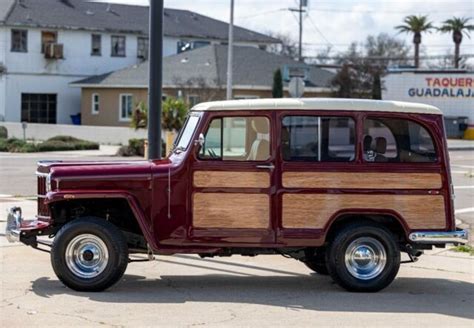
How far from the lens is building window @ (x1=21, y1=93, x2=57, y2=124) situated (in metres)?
58.6

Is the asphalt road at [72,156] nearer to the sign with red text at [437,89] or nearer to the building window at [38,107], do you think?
the sign with red text at [437,89]

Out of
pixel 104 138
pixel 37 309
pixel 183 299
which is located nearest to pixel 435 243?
pixel 183 299

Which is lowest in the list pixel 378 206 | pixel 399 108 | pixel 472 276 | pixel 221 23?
pixel 472 276

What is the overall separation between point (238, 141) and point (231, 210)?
0.79 meters

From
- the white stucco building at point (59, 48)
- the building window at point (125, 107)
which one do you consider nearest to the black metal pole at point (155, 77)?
the building window at point (125, 107)

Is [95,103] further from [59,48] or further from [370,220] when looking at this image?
[370,220]

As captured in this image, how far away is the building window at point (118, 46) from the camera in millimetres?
61312

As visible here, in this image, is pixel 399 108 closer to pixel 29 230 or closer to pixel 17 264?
pixel 29 230

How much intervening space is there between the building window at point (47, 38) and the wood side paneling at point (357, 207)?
50748mm

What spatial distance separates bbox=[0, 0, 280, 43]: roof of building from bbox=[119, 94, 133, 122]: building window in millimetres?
4919

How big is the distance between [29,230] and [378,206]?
3673mm

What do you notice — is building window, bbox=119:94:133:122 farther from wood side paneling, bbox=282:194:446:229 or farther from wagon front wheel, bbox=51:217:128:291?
wood side paneling, bbox=282:194:446:229

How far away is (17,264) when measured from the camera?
1145 cm

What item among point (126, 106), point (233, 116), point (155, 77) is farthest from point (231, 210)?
point (126, 106)
